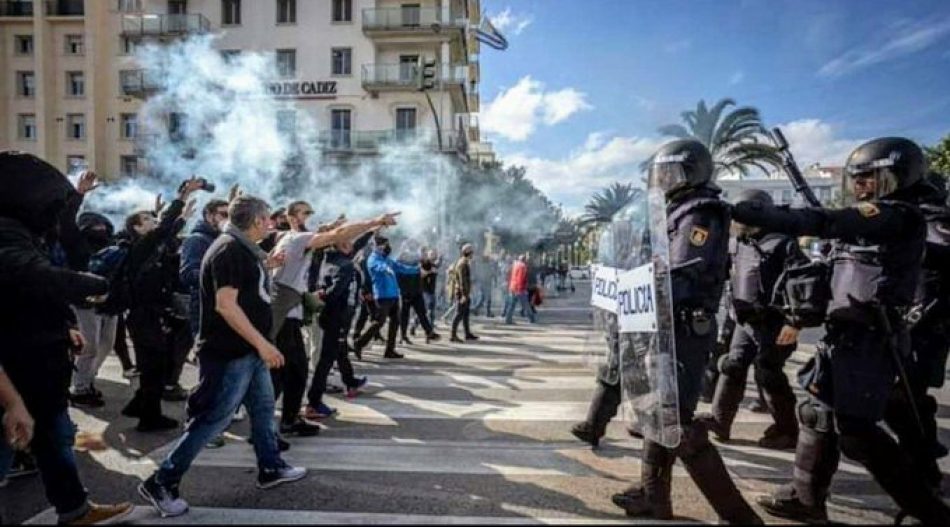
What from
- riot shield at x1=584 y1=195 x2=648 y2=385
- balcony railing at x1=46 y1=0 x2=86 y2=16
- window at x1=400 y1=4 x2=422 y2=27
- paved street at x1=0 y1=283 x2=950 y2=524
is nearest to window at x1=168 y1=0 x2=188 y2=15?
balcony railing at x1=46 y1=0 x2=86 y2=16

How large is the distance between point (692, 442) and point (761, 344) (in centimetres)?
196

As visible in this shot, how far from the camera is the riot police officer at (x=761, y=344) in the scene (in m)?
4.43

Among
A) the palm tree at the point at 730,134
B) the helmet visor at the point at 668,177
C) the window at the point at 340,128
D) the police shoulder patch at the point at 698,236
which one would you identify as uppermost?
the window at the point at 340,128

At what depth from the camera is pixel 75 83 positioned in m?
39.2

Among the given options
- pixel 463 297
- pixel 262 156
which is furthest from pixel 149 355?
pixel 262 156

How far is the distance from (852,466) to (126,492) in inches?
180

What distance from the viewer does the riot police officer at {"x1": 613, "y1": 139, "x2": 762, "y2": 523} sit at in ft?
9.34

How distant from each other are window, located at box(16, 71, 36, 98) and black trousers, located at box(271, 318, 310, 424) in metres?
46.0

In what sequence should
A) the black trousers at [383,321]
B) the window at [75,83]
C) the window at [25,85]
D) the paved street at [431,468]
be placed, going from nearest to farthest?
the paved street at [431,468] → the black trousers at [383,321] → the window at [75,83] → the window at [25,85]

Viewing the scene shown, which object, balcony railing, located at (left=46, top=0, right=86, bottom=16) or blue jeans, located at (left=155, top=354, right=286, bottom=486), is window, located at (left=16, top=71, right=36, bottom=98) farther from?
blue jeans, located at (left=155, top=354, right=286, bottom=486)

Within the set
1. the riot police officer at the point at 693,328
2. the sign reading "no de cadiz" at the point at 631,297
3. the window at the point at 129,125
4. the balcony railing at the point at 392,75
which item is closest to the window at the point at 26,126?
the window at the point at 129,125

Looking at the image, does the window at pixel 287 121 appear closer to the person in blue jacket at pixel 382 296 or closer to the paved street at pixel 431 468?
the person in blue jacket at pixel 382 296

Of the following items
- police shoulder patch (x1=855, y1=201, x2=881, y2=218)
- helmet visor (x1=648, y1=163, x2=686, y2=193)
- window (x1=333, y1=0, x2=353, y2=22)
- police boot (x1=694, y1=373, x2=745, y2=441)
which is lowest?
police boot (x1=694, y1=373, x2=745, y2=441)

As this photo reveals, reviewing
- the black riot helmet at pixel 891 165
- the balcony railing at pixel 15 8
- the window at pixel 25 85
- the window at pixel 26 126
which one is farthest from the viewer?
the balcony railing at pixel 15 8
